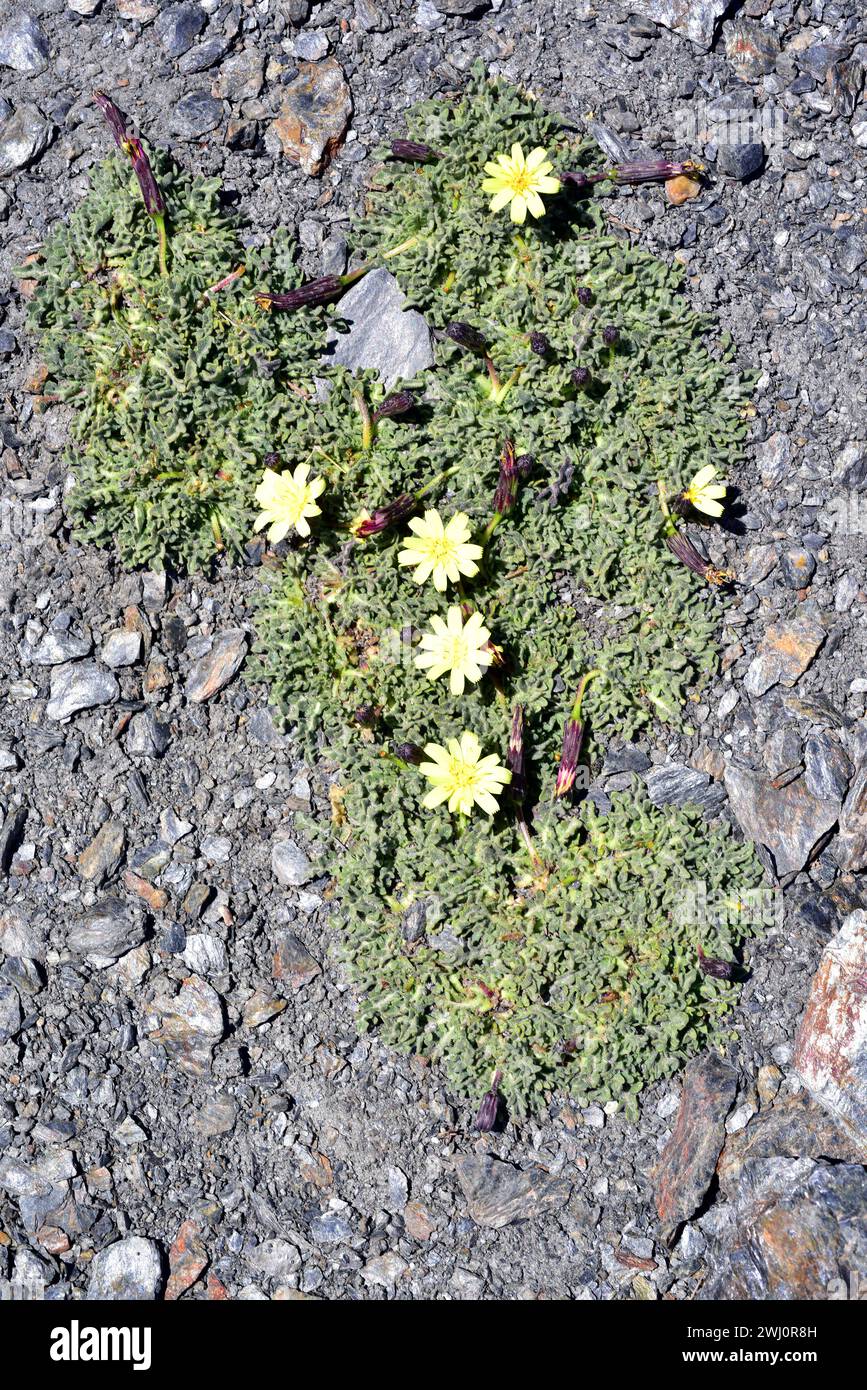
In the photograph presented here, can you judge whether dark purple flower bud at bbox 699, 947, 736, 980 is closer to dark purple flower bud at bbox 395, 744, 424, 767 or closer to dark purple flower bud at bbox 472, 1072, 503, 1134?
dark purple flower bud at bbox 472, 1072, 503, 1134

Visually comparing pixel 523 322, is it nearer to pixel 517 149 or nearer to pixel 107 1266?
pixel 517 149

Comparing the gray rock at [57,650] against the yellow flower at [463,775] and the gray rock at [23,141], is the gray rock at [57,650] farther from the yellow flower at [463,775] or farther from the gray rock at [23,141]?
the gray rock at [23,141]

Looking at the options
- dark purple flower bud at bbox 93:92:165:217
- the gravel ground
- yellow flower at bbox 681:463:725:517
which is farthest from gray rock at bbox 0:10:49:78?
yellow flower at bbox 681:463:725:517

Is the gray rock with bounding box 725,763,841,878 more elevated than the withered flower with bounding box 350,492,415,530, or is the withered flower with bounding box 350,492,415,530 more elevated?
the withered flower with bounding box 350,492,415,530

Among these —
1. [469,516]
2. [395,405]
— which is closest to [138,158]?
[395,405]

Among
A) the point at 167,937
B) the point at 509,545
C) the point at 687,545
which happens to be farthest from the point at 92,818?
the point at 687,545

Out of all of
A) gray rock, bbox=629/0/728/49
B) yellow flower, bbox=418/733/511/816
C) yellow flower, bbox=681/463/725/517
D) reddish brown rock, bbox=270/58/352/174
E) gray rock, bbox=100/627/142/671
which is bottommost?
yellow flower, bbox=418/733/511/816

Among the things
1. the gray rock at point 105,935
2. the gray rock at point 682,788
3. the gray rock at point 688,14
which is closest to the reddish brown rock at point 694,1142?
the gray rock at point 682,788
